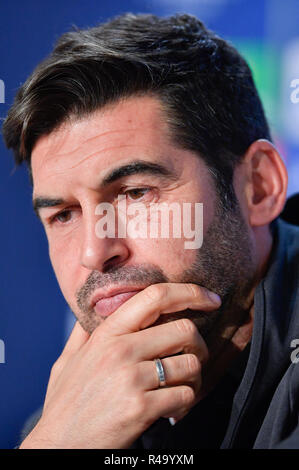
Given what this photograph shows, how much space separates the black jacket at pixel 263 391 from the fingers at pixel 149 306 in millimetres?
182

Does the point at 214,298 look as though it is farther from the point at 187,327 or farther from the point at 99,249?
the point at 99,249

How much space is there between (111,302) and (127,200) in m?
0.26

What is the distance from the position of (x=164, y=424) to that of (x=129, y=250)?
57 cm

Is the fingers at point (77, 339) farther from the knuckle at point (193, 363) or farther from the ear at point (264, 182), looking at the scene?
the ear at point (264, 182)

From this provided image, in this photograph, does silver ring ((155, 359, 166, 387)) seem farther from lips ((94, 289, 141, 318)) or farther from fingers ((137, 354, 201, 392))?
lips ((94, 289, 141, 318))

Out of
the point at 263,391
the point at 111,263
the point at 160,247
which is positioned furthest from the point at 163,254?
the point at 263,391

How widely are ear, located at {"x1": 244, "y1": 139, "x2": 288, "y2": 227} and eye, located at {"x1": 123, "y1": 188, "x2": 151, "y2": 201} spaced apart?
32cm

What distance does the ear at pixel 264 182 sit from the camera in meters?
1.37

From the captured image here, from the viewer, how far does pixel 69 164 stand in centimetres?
123

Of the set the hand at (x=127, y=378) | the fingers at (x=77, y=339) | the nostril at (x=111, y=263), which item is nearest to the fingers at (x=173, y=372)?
the hand at (x=127, y=378)

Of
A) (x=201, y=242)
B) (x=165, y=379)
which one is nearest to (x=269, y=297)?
(x=201, y=242)

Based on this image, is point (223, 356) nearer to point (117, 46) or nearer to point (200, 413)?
point (200, 413)

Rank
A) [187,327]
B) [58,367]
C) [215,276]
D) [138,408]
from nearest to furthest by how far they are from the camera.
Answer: [138,408] < [187,327] < [215,276] < [58,367]

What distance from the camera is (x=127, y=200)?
4.00ft
